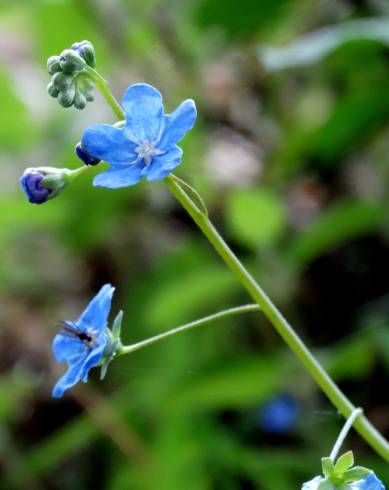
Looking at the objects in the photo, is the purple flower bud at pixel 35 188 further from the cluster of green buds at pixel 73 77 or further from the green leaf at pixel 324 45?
the green leaf at pixel 324 45

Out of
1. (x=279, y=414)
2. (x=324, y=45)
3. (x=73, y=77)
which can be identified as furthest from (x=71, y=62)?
(x=279, y=414)

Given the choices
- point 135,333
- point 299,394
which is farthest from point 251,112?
point 299,394

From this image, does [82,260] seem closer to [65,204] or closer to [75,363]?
[65,204]

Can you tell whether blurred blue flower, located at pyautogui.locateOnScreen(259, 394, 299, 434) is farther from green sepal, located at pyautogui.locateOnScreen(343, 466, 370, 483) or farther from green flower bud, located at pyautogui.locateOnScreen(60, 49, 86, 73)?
green flower bud, located at pyautogui.locateOnScreen(60, 49, 86, 73)

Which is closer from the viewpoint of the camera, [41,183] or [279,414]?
[41,183]

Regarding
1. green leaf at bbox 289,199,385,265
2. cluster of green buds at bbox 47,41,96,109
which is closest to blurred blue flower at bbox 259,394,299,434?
green leaf at bbox 289,199,385,265

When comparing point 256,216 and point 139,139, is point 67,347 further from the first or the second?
point 256,216
